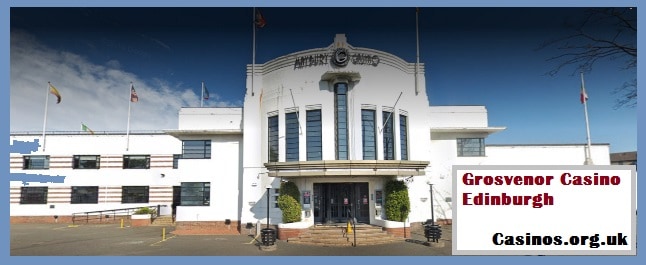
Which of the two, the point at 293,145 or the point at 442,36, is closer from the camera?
the point at 442,36

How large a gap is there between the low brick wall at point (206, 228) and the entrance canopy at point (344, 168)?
4230mm

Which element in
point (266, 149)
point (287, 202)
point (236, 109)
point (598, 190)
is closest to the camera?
point (598, 190)

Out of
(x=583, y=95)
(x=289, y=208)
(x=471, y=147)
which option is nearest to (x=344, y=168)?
(x=289, y=208)

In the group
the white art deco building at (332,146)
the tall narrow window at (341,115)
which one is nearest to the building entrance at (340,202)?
the white art deco building at (332,146)

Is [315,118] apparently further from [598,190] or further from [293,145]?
[598,190]

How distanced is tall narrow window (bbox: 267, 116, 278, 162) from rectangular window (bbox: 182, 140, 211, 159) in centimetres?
335

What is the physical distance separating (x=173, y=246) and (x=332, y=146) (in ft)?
23.5

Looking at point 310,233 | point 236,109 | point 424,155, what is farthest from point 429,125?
point 236,109

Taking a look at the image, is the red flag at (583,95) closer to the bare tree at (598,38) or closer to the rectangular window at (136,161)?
the bare tree at (598,38)

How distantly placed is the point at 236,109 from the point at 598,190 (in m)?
14.5

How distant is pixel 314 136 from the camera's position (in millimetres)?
16656

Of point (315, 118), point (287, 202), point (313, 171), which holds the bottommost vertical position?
point (287, 202)

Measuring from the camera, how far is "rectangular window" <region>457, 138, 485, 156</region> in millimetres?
18609

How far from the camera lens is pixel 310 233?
15.4 m
